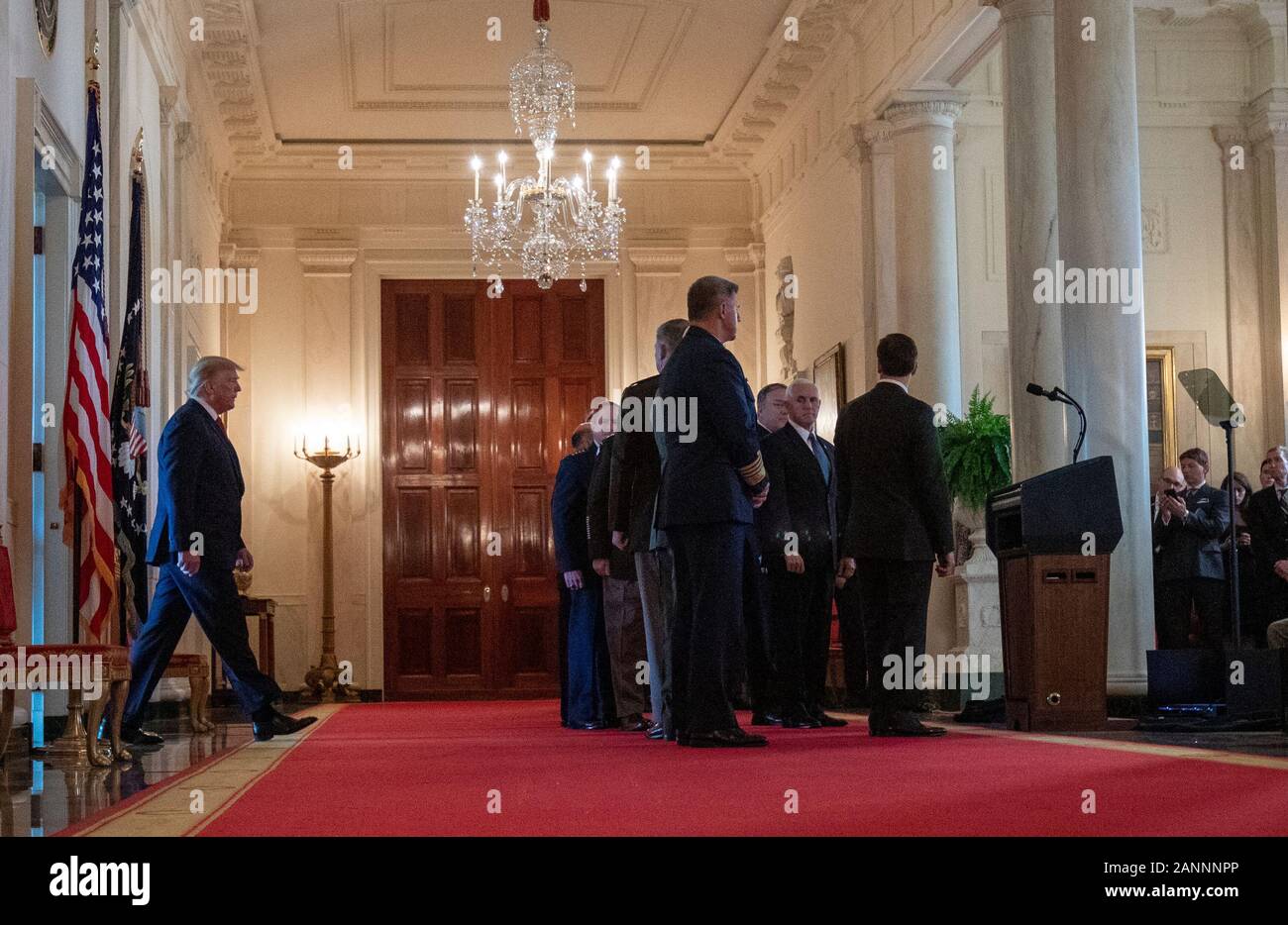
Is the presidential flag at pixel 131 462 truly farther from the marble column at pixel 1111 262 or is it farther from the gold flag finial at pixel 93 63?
the marble column at pixel 1111 262

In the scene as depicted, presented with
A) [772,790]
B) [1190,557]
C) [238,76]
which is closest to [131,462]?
[772,790]

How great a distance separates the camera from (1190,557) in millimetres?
9070

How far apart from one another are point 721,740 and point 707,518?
73 cm

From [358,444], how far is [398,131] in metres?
2.79

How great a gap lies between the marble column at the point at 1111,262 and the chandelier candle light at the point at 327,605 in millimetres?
7847

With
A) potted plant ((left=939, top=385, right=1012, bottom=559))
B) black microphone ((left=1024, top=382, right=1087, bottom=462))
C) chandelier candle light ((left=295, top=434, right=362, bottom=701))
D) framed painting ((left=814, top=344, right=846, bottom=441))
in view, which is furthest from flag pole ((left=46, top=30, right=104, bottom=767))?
chandelier candle light ((left=295, top=434, right=362, bottom=701))

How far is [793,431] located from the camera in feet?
24.0

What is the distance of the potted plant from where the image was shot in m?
9.72

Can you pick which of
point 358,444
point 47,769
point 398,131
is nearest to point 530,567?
point 358,444

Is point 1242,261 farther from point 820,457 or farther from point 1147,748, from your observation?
point 1147,748

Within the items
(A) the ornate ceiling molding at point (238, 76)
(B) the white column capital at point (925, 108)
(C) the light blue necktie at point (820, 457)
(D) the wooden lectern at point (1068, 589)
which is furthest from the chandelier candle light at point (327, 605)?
(D) the wooden lectern at point (1068, 589)
